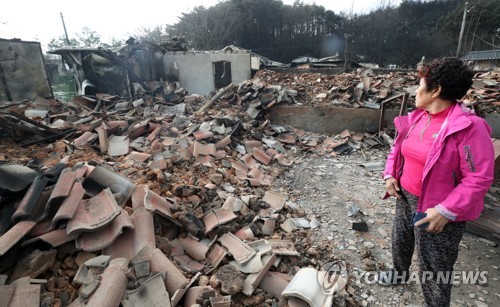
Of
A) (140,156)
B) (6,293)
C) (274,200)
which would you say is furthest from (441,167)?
(140,156)

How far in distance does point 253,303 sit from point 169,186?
176 cm

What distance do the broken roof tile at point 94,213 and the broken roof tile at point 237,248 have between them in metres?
1.03

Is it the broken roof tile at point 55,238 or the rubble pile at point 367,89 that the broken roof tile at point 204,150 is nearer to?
the broken roof tile at point 55,238

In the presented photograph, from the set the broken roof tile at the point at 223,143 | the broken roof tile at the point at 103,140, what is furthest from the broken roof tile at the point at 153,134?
the broken roof tile at the point at 223,143

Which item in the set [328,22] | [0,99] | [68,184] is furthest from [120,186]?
[328,22]

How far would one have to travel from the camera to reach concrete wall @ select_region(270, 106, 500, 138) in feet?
22.0

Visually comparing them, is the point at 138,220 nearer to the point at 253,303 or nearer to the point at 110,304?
the point at 110,304

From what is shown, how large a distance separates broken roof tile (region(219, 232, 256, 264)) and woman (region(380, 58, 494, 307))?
4.41 ft

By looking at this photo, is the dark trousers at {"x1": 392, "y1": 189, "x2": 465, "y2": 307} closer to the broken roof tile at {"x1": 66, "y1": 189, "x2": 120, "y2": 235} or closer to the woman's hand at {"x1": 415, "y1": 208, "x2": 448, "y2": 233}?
the woman's hand at {"x1": 415, "y1": 208, "x2": 448, "y2": 233}

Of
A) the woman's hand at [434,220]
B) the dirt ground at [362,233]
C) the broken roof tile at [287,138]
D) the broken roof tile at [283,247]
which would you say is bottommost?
the dirt ground at [362,233]

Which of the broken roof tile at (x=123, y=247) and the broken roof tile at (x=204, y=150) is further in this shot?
the broken roof tile at (x=204, y=150)

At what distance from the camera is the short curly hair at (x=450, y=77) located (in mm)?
1553

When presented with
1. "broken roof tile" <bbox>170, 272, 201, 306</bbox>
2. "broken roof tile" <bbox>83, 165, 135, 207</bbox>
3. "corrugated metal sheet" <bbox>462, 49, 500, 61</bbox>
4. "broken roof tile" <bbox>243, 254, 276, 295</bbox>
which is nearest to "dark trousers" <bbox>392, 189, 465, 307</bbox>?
"broken roof tile" <bbox>243, 254, 276, 295</bbox>

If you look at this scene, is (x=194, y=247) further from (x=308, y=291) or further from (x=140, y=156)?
(x=140, y=156)
